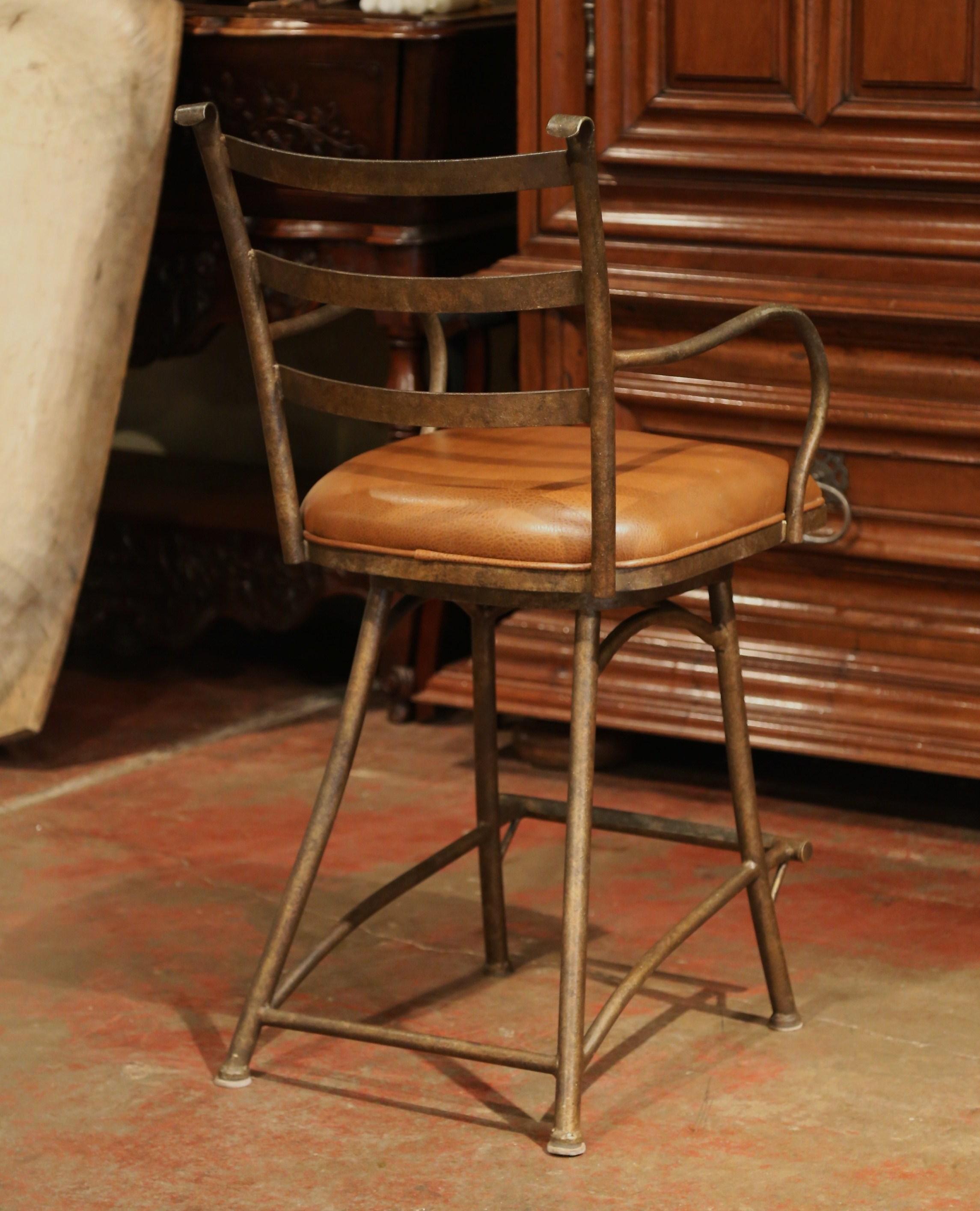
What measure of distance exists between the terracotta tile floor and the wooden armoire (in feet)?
0.78

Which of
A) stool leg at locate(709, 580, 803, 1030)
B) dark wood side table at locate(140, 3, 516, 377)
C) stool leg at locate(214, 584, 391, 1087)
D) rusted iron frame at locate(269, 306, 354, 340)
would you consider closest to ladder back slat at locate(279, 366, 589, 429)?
rusted iron frame at locate(269, 306, 354, 340)

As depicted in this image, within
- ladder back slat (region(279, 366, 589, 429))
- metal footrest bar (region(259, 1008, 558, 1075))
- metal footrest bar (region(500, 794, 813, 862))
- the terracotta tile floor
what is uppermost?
ladder back slat (region(279, 366, 589, 429))

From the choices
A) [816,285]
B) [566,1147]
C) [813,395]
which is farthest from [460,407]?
[816,285]

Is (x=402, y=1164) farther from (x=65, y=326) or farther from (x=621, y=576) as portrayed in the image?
(x=65, y=326)

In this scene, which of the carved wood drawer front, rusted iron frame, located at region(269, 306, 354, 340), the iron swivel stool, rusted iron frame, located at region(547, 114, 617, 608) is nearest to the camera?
rusted iron frame, located at region(547, 114, 617, 608)

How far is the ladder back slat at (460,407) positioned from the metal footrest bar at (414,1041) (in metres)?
0.67

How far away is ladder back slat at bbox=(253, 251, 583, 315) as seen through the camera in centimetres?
191

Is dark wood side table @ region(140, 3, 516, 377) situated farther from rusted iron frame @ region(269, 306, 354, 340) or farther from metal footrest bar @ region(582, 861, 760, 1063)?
metal footrest bar @ region(582, 861, 760, 1063)

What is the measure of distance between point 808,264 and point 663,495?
1049 millimetres

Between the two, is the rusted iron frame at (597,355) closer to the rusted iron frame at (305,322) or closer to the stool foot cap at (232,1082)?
the rusted iron frame at (305,322)

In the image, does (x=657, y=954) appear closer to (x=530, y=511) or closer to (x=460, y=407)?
(x=530, y=511)

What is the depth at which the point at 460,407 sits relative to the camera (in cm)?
199

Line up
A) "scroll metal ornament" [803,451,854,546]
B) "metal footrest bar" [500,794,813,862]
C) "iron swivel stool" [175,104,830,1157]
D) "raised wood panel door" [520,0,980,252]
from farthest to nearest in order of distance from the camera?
"scroll metal ornament" [803,451,854,546]
"raised wood panel door" [520,0,980,252]
"metal footrest bar" [500,794,813,862]
"iron swivel stool" [175,104,830,1157]

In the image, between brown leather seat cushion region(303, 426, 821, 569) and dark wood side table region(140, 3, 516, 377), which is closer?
brown leather seat cushion region(303, 426, 821, 569)
